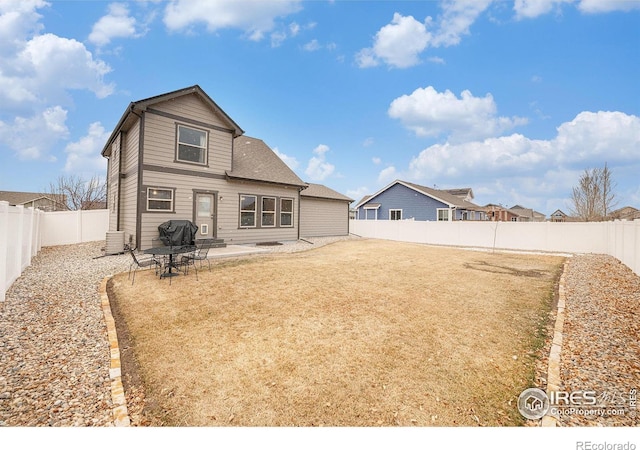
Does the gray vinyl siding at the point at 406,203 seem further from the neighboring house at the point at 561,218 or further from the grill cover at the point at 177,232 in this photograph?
the grill cover at the point at 177,232

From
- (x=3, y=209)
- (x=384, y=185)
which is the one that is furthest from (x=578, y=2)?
(x=384, y=185)

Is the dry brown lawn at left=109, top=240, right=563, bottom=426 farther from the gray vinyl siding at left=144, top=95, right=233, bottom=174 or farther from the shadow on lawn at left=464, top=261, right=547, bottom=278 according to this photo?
the gray vinyl siding at left=144, top=95, right=233, bottom=174

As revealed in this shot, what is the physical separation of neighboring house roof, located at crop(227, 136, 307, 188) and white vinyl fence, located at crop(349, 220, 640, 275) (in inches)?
348

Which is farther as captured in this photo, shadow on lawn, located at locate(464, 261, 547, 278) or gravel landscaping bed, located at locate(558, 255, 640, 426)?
shadow on lawn, located at locate(464, 261, 547, 278)

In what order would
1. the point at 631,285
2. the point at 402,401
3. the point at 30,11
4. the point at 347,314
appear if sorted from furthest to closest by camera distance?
the point at 30,11, the point at 631,285, the point at 347,314, the point at 402,401

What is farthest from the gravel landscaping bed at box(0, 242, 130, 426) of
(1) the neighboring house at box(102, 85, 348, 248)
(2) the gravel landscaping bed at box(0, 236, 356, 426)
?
(1) the neighboring house at box(102, 85, 348, 248)

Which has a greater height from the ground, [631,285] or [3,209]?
[3,209]

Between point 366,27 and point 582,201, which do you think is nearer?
point 366,27

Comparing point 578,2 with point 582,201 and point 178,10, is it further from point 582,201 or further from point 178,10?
point 582,201

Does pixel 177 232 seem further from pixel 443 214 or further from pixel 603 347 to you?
pixel 443 214

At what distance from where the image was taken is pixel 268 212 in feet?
46.0

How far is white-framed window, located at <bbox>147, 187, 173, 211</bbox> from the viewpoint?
10.1 metres
